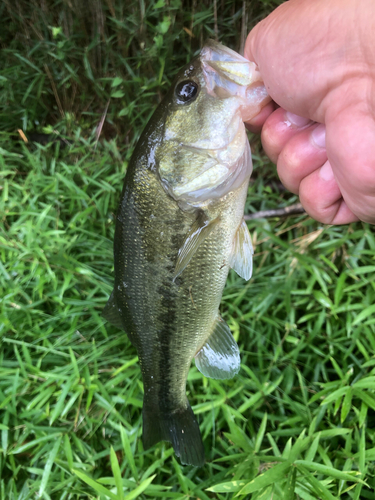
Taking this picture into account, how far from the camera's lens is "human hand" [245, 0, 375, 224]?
37.4 inches

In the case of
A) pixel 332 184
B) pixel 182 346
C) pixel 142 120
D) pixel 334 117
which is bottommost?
pixel 182 346

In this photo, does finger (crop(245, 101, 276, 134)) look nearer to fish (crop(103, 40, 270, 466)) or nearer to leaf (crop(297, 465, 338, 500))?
fish (crop(103, 40, 270, 466))

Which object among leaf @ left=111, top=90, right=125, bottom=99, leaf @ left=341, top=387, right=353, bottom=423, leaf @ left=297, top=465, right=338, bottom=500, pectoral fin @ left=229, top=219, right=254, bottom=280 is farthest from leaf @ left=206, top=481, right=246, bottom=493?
leaf @ left=111, top=90, right=125, bottom=99

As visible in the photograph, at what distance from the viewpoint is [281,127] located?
143cm

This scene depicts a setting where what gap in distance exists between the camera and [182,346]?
1558 millimetres

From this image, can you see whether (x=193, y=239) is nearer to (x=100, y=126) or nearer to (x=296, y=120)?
(x=296, y=120)

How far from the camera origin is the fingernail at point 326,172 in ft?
4.58

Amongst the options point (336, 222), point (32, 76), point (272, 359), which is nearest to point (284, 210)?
point (336, 222)

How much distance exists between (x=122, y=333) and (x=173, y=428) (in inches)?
33.7

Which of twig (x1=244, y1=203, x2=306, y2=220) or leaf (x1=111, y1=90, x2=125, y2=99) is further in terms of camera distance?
leaf (x1=111, y1=90, x2=125, y2=99)

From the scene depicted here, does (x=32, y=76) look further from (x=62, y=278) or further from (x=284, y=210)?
(x=284, y=210)

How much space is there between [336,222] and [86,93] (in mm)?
2633

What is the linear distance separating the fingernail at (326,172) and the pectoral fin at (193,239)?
1.77ft

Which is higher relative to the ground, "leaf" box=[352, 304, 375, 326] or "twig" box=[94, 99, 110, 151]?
"twig" box=[94, 99, 110, 151]
